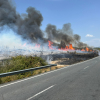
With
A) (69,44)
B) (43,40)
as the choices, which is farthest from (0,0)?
(69,44)

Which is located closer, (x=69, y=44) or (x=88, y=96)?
(x=88, y=96)

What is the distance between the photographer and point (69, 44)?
201ft

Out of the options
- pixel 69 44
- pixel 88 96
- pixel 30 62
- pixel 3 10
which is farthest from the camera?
pixel 69 44

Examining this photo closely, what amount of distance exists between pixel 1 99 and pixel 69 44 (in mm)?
57938

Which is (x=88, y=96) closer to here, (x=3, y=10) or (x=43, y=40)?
(x=3, y=10)

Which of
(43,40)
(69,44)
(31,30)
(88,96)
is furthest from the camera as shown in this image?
(69,44)

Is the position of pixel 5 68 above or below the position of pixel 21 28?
below

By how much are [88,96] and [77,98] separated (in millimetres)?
567

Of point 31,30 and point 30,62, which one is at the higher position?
point 31,30

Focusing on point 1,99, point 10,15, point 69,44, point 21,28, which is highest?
point 10,15

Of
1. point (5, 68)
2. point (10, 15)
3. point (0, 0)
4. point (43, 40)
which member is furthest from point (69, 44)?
point (5, 68)

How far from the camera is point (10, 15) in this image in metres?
37.3

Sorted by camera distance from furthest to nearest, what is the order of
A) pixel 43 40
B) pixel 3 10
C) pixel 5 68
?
1. pixel 43 40
2. pixel 3 10
3. pixel 5 68

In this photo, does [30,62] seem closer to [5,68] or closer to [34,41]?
[5,68]
